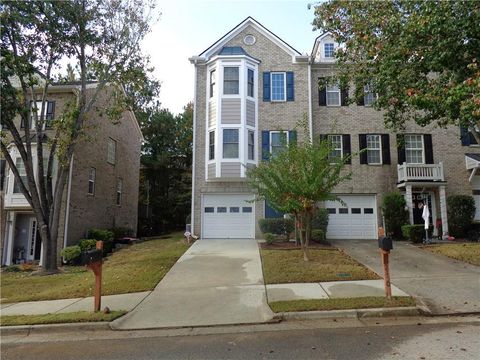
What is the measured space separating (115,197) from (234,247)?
35.9 ft

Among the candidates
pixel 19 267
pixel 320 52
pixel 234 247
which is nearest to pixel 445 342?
pixel 234 247

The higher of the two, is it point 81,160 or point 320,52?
point 320,52

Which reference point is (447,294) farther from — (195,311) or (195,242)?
(195,242)

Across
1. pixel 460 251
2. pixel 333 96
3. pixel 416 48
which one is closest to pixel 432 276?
pixel 460 251

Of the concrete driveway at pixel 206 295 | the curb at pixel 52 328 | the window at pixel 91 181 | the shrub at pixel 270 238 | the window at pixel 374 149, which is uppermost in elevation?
the window at pixel 374 149

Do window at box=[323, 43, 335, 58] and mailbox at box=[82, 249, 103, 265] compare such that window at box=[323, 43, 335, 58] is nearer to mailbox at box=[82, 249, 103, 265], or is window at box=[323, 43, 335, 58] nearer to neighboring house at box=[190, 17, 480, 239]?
neighboring house at box=[190, 17, 480, 239]

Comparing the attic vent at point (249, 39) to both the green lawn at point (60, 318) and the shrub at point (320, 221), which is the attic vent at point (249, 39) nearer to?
the shrub at point (320, 221)

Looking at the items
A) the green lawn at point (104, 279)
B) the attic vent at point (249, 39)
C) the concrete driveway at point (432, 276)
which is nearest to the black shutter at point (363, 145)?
the concrete driveway at point (432, 276)

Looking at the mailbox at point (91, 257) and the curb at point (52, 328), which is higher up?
the mailbox at point (91, 257)

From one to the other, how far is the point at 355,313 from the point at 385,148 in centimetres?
1434

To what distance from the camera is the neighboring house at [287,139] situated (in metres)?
18.6

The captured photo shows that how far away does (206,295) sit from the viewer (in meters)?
8.99

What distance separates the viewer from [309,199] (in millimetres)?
11641

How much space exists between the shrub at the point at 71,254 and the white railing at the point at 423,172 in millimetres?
15811
